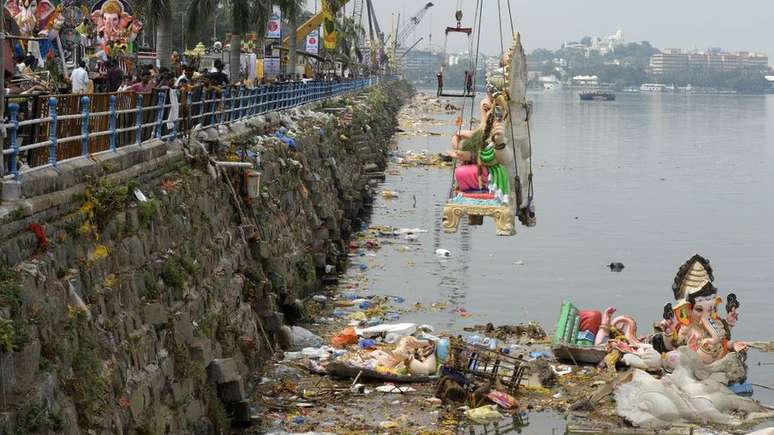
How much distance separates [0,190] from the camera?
39.5ft

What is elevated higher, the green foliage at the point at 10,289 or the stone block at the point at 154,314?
the green foliage at the point at 10,289

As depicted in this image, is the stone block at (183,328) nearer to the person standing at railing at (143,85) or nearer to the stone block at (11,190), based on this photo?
the stone block at (11,190)

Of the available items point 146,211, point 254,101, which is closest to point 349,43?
point 254,101

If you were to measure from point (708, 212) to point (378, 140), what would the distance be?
19.8 meters

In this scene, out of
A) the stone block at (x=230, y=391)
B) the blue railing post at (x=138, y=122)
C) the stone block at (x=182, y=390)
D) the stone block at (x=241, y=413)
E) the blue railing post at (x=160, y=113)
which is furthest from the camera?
the blue railing post at (x=160, y=113)

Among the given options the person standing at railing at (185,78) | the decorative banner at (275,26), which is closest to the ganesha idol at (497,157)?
the person standing at railing at (185,78)

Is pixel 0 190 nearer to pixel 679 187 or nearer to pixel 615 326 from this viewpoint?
pixel 615 326

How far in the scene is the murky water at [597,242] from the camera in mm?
29984

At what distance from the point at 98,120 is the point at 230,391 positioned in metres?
3.91

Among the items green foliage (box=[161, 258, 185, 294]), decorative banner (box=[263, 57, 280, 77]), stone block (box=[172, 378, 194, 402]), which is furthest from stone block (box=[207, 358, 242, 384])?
decorative banner (box=[263, 57, 280, 77])

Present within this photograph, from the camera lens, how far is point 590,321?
2406cm

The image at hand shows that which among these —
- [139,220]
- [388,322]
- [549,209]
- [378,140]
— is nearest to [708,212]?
[549,209]

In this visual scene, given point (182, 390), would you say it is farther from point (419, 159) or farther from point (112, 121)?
point (419, 159)

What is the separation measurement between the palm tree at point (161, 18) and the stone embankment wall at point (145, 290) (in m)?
6.88
